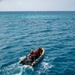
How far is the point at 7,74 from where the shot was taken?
25.0 meters

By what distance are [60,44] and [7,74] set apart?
21.8 m

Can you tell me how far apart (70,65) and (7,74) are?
1152cm

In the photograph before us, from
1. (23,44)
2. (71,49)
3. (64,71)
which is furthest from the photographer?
(23,44)

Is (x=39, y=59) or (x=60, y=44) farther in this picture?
(x=60, y=44)

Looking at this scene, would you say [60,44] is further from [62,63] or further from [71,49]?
[62,63]

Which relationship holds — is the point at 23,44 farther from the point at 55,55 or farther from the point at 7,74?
the point at 7,74

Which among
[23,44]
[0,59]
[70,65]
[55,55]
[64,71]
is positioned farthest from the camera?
[23,44]

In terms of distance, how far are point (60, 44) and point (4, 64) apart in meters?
18.8

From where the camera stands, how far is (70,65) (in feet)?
95.8

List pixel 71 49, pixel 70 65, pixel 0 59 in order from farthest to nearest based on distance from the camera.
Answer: pixel 71 49 → pixel 0 59 → pixel 70 65

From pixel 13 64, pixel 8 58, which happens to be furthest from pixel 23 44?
pixel 13 64

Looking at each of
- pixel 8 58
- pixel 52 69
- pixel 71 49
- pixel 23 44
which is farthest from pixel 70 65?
pixel 23 44

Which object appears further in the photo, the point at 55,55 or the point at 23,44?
the point at 23,44

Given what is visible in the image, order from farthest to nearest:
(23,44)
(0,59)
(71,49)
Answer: (23,44) < (71,49) < (0,59)
